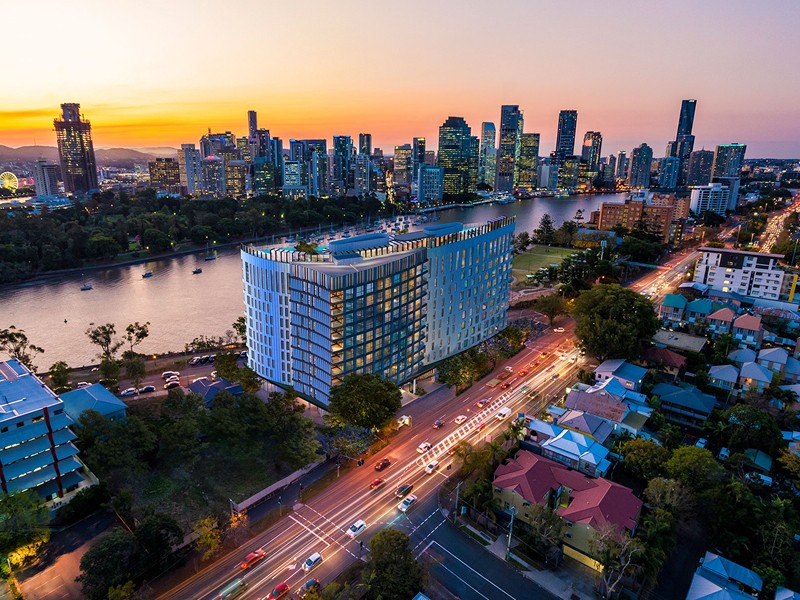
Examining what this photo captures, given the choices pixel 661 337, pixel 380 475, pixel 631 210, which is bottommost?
pixel 380 475

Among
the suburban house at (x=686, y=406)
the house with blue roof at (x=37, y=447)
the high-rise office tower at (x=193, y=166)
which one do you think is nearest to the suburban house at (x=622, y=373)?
the suburban house at (x=686, y=406)

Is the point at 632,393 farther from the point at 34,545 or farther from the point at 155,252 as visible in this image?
the point at 155,252

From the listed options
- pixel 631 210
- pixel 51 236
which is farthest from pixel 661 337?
pixel 51 236

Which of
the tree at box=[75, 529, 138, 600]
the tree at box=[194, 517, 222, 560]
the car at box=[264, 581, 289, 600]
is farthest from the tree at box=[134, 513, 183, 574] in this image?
the car at box=[264, 581, 289, 600]

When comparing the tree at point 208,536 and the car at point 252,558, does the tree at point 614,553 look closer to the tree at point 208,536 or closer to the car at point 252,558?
the car at point 252,558

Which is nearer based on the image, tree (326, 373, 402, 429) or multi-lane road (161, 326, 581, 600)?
multi-lane road (161, 326, 581, 600)

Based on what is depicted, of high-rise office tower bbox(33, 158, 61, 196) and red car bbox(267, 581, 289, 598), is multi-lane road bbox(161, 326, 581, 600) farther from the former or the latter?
high-rise office tower bbox(33, 158, 61, 196)

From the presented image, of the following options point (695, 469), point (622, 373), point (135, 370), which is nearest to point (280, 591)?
point (695, 469)
